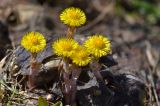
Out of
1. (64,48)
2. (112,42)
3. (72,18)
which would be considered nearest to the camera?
(64,48)

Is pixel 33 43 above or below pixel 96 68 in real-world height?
above

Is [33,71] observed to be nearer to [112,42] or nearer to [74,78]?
[74,78]

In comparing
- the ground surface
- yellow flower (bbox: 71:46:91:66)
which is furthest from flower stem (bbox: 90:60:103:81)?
yellow flower (bbox: 71:46:91:66)

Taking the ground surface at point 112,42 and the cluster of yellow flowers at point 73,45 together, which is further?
the ground surface at point 112,42

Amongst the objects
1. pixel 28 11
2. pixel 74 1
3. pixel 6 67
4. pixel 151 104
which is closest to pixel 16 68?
pixel 6 67

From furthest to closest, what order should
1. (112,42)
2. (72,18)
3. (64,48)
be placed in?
(112,42)
(72,18)
(64,48)

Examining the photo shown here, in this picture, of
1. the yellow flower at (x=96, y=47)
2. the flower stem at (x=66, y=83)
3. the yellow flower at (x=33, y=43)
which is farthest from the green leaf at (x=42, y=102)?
the yellow flower at (x=96, y=47)

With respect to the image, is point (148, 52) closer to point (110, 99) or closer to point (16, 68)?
point (110, 99)

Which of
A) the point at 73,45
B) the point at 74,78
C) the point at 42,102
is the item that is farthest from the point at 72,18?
the point at 42,102

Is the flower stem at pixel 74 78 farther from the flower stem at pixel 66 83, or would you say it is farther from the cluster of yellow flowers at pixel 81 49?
the cluster of yellow flowers at pixel 81 49
